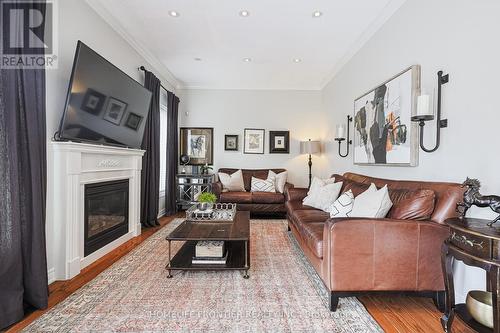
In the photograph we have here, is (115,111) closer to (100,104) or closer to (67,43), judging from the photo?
(100,104)

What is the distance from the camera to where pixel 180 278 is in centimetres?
235

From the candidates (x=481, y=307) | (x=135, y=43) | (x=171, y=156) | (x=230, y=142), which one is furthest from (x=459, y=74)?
(x=171, y=156)

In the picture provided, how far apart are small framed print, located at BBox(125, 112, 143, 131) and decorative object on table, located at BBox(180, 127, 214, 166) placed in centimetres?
237

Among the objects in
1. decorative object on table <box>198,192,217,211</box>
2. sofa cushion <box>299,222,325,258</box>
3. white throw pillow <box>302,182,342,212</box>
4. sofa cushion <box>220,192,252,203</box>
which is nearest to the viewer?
sofa cushion <box>299,222,325,258</box>

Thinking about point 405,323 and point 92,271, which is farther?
point 92,271

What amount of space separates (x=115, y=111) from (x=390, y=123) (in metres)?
3.03

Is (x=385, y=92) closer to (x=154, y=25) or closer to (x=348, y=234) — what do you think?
(x=348, y=234)

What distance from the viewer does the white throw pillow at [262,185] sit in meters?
5.10

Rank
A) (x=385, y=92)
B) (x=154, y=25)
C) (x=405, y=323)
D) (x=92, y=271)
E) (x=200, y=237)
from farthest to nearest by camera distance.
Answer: (x=154, y=25) < (x=385, y=92) < (x=92, y=271) < (x=200, y=237) < (x=405, y=323)

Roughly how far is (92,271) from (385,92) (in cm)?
357

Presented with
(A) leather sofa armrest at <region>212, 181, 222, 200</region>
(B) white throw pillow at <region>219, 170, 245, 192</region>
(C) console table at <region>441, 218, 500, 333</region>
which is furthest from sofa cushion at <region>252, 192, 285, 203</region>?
(C) console table at <region>441, 218, 500, 333</region>

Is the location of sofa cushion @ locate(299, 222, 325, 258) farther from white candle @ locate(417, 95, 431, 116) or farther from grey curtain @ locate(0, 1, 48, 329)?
grey curtain @ locate(0, 1, 48, 329)

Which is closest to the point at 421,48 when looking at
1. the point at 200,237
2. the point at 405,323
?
the point at 405,323

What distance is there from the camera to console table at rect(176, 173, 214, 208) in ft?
17.0
